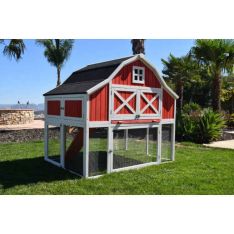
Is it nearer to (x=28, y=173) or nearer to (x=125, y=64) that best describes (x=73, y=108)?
(x=125, y=64)

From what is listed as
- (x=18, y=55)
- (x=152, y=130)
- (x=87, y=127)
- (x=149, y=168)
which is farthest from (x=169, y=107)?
(x=18, y=55)

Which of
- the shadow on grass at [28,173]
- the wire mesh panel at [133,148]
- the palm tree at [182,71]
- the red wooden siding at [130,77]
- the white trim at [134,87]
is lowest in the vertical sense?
the shadow on grass at [28,173]

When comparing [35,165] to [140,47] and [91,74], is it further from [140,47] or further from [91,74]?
[140,47]

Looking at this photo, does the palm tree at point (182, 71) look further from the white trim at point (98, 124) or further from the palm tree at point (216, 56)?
the white trim at point (98, 124)

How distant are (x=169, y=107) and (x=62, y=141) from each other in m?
3.90

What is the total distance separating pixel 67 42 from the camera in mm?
A: 21062

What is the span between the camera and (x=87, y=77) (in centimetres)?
951

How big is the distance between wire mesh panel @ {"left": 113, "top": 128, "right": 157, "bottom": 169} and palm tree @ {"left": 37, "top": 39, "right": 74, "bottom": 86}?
11021mm

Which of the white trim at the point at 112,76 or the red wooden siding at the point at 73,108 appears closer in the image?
the white trim at the point at 112,76

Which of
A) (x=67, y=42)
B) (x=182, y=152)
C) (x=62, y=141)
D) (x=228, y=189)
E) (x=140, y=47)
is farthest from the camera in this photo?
(x=67, y=42)

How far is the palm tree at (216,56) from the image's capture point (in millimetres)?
16188

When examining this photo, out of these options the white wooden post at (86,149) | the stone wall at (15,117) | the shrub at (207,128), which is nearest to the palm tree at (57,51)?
the stone wall at (15,117)

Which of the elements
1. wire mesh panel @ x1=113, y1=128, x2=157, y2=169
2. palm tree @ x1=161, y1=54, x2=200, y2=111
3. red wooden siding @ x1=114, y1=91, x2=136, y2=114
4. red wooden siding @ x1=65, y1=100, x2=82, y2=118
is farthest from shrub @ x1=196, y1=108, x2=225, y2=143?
red wooden siding @ x1=65, y1=100, x2=82, y2=118

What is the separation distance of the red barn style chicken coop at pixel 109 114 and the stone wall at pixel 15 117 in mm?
13485
